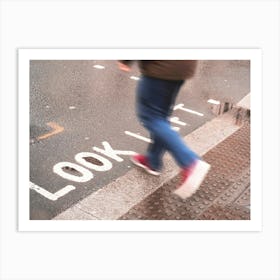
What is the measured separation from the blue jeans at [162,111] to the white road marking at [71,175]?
59 cm

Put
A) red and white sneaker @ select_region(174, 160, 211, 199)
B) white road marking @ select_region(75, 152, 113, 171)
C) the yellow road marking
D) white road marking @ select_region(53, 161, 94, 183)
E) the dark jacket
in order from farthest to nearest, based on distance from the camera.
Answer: the yellow road marking, white road marking @ select_region(75, 152, 113, 171), white road marking @ select_region(53, 161, 94, 183), red and white sneaker @ select_region(174, 160, 211, 199), the dark jacket

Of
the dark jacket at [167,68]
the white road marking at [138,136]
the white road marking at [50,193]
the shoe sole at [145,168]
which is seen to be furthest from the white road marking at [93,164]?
the dark jacket at [167,68]

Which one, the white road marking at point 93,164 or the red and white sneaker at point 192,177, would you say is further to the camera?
the white road marking at point 93,164

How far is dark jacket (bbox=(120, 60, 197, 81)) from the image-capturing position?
3.50 m

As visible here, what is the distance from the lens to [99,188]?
3910mm

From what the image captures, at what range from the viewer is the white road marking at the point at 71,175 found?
396cm

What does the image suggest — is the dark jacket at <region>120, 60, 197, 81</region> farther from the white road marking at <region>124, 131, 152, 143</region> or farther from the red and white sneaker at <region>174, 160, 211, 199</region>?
the white road marking at <region>124, 131, 152, 143</region>

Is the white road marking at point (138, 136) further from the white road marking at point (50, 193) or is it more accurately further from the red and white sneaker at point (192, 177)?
the white road marking at point (50, 193)

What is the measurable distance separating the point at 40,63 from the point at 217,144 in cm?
163

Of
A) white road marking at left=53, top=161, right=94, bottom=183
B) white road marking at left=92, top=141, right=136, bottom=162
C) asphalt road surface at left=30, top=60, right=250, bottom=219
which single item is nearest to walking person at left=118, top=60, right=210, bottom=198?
asphalt road surface at left=30, top=60, right=250, bottom=219

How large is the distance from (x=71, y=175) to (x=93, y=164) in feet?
0.71

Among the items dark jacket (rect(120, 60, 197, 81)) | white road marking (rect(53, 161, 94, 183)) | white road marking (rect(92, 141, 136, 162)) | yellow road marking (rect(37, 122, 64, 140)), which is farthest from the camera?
yellow road marking (rect(37, 122, 64, 140))

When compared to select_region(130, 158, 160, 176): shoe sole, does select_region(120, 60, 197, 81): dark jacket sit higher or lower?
higher
